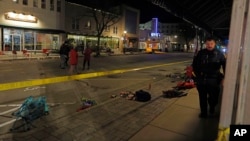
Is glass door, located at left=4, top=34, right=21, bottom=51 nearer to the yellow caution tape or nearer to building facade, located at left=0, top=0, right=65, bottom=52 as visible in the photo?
building facade, located at left=0, top=0, right=65, bottom=52

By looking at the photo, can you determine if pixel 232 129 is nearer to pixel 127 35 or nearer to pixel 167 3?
pixel 167 3

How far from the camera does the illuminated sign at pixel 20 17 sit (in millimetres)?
32297

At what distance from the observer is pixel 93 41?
51000 millimetres

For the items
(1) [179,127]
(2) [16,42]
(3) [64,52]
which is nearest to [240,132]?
(1) [179,127]

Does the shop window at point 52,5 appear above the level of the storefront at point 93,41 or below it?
above

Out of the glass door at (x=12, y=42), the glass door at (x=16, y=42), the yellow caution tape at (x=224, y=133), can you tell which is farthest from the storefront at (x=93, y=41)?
the yellow caution tape at (x=224, y=133)

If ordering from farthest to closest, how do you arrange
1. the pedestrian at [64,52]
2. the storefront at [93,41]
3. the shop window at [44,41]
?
the storefront at [93,41] → the shop window at [44,41] → the pedestrian at [64,52]

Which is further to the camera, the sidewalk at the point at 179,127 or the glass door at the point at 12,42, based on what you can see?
the glass door at the point at 12,42

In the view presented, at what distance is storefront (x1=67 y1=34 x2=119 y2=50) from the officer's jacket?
36.4m

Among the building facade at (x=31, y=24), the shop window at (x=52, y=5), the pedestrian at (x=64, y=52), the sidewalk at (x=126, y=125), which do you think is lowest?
the sidewalk at (x=126, y=125)

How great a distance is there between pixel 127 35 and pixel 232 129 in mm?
62797

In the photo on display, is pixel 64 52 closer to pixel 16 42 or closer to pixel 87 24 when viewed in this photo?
pixel 16 42

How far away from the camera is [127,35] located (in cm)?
6394

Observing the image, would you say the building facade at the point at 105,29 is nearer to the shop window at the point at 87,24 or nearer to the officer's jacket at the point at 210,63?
the shop window at the point at 87,24
